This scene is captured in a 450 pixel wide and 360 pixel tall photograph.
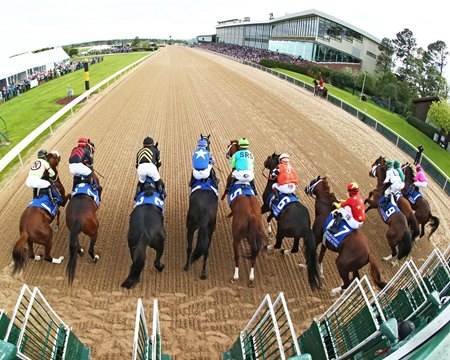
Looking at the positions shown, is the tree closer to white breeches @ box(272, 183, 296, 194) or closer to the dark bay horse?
white breeches @ box(272, 183, 296, 194)

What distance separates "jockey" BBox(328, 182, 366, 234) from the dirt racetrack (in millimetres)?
1221

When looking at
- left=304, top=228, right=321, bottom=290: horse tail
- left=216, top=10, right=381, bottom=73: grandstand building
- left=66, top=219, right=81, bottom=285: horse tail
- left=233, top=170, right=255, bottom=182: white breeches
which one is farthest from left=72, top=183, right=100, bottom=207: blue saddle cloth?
left=216, top=10, right=381, bottom=73: grandstand building

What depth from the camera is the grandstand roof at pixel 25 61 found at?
81.0 ft

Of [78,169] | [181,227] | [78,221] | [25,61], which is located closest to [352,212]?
[181,227]

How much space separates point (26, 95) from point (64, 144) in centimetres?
1445

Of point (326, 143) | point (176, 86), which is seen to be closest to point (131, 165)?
point (326, 143)

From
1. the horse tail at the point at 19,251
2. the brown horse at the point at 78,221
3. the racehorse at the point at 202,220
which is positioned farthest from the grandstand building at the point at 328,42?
the horse tail at the point at 19,251

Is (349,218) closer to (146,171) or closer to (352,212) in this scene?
(352,212)

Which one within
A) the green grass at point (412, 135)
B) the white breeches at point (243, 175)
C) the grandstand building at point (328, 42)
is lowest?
the green grass at point (412, 135)

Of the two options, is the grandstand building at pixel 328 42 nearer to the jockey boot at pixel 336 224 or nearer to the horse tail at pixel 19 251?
the jockey boot at pixel 336 224

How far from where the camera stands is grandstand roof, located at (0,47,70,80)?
24688mm

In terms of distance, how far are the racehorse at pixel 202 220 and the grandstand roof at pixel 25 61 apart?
77.7ft

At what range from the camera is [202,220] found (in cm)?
576

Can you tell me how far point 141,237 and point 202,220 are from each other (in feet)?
3.59
